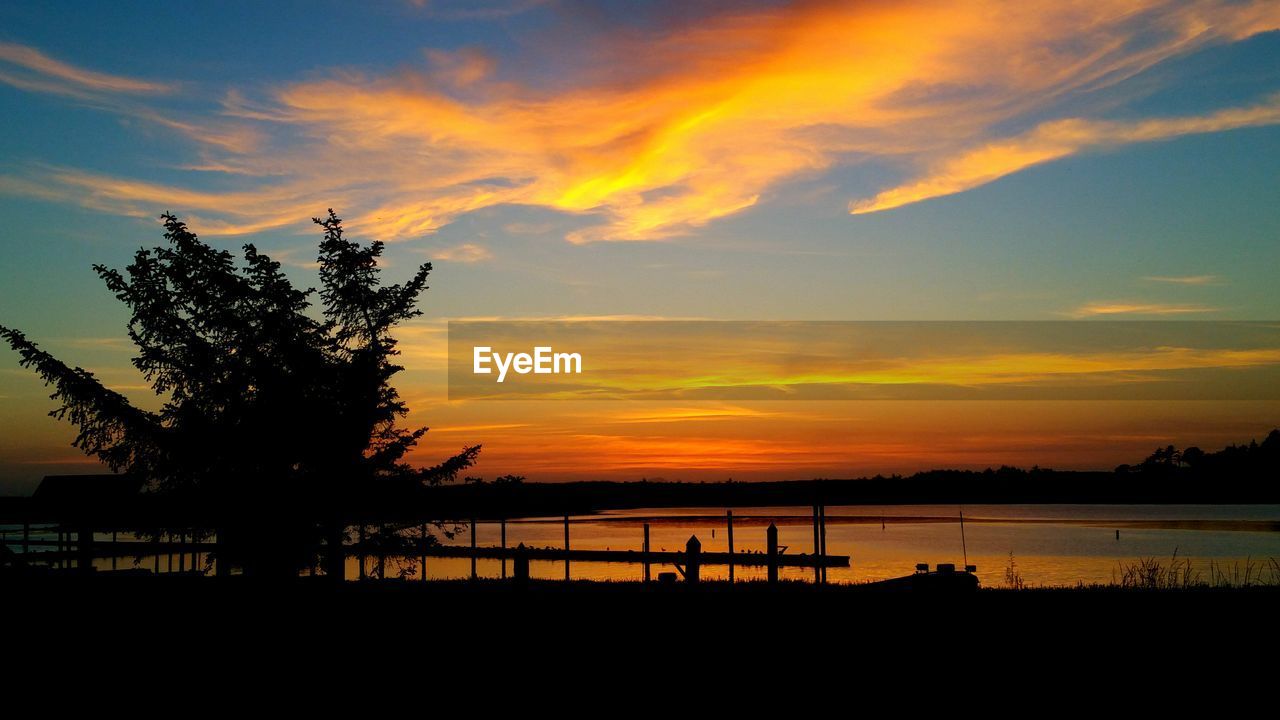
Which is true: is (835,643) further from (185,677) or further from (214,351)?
(214,351)

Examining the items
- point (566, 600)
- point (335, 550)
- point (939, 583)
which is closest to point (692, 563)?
point (566, 600)

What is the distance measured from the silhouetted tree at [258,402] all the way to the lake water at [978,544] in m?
17.8

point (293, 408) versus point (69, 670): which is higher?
point (293, 408)

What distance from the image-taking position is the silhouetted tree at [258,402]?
25.4 m

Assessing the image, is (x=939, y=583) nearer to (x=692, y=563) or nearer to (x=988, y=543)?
(x=692, y=563)

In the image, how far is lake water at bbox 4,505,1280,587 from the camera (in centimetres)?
4959

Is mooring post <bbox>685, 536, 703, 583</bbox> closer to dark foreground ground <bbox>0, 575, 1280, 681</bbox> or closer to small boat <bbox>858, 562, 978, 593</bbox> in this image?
dark foreground ground <bbox>0, 575, 1280, 681</bbox>

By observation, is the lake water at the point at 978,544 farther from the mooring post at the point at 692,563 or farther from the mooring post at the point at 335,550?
the mooring post at the point at 335,550

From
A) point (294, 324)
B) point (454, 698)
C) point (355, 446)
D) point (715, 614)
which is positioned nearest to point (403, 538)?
point (355, 446)

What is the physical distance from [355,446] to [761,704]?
1856cm

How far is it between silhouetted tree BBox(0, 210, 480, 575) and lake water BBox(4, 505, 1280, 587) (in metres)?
17.8

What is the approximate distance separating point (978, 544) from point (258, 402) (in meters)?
64.1

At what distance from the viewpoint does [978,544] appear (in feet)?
250

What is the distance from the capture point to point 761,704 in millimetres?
9758
